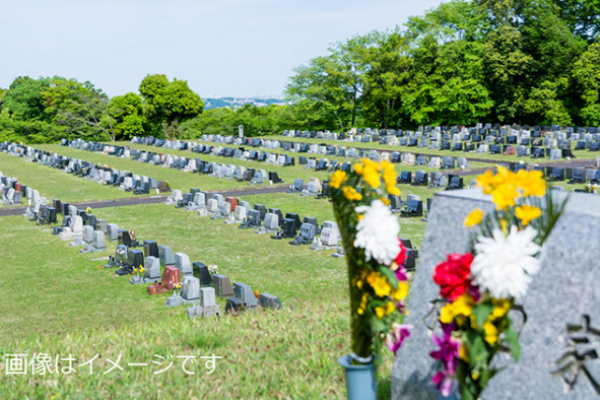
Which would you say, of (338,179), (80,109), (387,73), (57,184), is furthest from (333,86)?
(338,179)

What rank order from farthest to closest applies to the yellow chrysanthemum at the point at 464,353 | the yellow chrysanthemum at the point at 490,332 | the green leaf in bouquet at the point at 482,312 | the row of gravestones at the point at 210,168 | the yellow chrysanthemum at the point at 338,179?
the row of gravestones at the point at 210,168 < the yellow chrysanthemum at the point at 338,179 < the yellow chrysanthemum at the point at 464,353 < the yellow chrysanthemum at the point at 490,332 < the green leaf in bouquet at the point at 482,312

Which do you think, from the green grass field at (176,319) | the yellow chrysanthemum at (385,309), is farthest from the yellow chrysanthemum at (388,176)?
the green grass field at (176,319)

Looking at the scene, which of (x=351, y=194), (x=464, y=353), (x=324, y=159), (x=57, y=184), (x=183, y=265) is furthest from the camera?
(x=324, y=159)

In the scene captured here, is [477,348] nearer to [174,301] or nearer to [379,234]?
[379,234]

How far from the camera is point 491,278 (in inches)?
183

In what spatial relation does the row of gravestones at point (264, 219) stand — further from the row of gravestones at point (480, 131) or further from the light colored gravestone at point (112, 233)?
the row of gravestones at point (480, 131)

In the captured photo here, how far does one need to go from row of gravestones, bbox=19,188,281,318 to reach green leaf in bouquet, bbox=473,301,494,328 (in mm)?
10492

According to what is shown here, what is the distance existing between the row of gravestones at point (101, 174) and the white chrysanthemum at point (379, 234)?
30907 mm

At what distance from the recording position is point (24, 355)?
9.69 m

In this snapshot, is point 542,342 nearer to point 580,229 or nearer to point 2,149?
point 580,229

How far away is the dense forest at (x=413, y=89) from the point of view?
6438cm

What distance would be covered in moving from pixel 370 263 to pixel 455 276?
4.53 ft

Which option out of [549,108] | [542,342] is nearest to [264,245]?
[542,342]

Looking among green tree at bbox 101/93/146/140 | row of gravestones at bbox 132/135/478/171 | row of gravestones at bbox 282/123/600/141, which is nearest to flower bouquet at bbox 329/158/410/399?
row of gravestones at bbox 132/135/478/171
